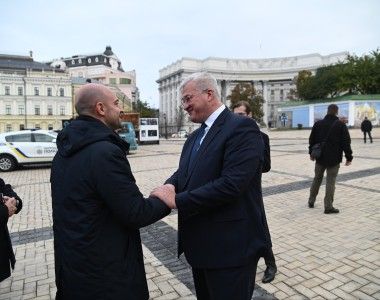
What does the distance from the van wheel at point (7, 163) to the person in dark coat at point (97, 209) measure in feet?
46.7

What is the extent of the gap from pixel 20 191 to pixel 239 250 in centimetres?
920

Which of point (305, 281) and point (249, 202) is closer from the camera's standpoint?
point (249, 202)

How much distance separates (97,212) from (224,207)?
30.3 inches

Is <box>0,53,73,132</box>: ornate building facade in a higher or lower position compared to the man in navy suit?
higher

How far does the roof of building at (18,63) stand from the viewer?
7712 centimetres

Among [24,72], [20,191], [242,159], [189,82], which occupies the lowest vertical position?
[20,191]

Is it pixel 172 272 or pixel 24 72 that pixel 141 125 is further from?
pixel 24 72

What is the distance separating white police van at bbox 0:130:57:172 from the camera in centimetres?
1457

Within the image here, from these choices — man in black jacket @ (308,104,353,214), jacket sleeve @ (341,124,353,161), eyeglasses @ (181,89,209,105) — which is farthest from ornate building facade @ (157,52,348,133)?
eyeglasses @ (181,89,209,105)

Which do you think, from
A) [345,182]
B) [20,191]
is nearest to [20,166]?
[20,191]

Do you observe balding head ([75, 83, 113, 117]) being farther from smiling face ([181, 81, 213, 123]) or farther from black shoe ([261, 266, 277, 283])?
black shoe ([261, 266, 277, 283])

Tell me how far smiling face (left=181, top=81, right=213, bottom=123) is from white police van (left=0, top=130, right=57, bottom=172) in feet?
45.9

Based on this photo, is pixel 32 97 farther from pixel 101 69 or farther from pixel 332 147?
pixel 332 147

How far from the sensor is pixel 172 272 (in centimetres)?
416
